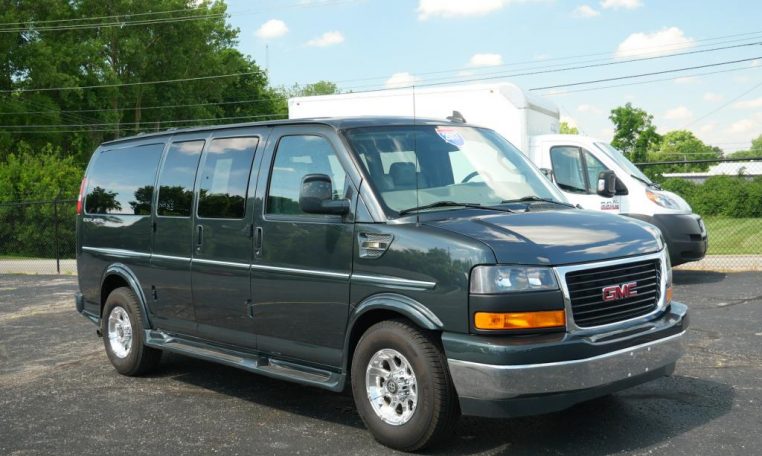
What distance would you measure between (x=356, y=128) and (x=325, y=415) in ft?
6.89

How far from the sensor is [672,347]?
17.4 feet

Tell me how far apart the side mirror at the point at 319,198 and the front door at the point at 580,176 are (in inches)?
→ 306

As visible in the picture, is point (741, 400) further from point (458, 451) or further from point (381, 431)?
point (381, 431)

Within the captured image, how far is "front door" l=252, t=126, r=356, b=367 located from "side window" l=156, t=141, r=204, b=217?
1017 mm

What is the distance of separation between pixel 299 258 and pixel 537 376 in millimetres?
1964

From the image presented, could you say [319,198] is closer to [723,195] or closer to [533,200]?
[533,200]

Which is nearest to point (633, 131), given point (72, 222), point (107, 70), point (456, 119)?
point (107, 70)

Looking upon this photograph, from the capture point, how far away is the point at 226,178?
6652 millimetres

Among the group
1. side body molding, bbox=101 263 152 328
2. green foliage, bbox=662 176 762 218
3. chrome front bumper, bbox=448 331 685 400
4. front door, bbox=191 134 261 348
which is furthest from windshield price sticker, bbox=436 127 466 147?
green foliage, bbox=662 176 762 218

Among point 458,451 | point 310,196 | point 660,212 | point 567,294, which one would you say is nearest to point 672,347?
point 567,294

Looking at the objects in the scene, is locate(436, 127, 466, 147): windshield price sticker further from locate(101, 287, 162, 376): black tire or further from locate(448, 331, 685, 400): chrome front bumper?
locate(101, 287, 162, 376): black tire

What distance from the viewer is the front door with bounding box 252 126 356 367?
5.62 m

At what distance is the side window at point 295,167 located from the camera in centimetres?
590

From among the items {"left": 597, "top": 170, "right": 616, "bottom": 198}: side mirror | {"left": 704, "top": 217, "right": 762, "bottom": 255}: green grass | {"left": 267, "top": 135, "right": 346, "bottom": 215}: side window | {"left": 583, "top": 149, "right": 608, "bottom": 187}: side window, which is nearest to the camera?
{"left": 267, "top": 135, "right": 346, "bottom": 215}: side window
